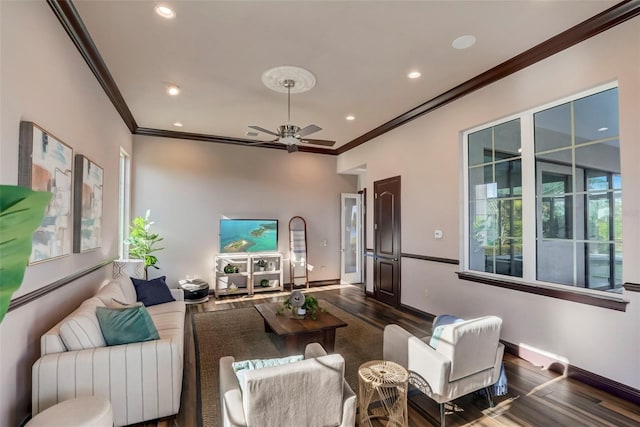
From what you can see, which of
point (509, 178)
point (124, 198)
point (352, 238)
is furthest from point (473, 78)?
point (124, 198)

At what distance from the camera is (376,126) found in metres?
5.85

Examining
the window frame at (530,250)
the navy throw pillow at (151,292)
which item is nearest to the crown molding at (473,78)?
the window frame at (530,250)

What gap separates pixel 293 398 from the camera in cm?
154

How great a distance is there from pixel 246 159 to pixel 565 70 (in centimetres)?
554

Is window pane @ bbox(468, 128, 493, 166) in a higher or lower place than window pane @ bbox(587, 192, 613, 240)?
higher

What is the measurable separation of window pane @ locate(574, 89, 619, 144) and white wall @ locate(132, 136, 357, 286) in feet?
16.8

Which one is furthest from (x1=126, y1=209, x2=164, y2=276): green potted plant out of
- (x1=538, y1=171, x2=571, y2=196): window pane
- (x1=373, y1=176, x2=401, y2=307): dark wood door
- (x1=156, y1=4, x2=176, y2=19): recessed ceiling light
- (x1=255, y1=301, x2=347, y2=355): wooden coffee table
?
(x1=538, y1=171, x2=571, y2=196): window pane

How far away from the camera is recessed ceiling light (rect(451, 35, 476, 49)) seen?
3.06 metres

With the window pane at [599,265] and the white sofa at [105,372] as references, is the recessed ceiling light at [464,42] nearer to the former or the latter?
the window pane at [599,265]

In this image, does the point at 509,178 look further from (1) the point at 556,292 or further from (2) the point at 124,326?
(2) the point at 124,326

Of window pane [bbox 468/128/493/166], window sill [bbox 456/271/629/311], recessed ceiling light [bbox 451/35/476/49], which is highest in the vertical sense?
recessed ceiling light [bbox 451/35/476/49]

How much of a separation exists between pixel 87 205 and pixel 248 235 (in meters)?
3.61

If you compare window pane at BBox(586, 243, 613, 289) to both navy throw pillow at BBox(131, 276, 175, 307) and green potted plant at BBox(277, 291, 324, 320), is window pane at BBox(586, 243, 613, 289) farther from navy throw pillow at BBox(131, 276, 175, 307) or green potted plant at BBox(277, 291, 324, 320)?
navy throw pillow at BBox(131, 276, 175, 307)

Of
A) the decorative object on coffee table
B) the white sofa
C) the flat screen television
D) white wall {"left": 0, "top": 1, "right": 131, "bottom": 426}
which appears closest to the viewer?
white wall {"left": 0, "top": 1, "right": 131, "bottom": 426}
